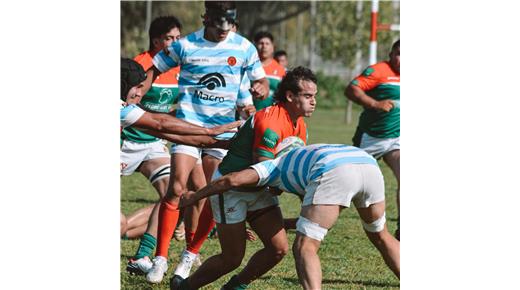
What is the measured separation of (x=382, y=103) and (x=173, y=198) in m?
2.31

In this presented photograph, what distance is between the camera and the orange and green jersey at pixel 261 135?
4.99 m

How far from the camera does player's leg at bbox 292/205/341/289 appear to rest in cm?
447

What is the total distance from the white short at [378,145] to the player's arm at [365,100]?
0.30 meters

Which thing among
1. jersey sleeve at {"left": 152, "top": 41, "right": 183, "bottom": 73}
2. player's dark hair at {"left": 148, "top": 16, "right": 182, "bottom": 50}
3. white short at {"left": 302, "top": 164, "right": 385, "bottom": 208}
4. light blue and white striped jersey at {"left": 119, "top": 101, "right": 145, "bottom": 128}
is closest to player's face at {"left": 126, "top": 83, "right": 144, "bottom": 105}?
light blue and white striped jersey at {"left": 119, "top": 101, "right": 145, "bottom": 128}

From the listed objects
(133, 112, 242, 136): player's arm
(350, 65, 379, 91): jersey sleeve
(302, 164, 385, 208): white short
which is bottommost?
(302, 164, 385, 208): white short

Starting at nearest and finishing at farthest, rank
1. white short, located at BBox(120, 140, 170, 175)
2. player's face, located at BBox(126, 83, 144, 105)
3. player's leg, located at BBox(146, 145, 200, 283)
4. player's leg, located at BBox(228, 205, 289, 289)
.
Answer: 1. player's leg, located at BBox(228, 205, 289, 289)
2. player's face, located at BBox(126, 83, 144, 105)
3. player's leg, located at BBox(146, 145, 200, 283)
4. white short, located at BBox(120, 140, 170, 175)

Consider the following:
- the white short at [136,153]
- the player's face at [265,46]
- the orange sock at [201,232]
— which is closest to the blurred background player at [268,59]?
the player's face at [265,46]

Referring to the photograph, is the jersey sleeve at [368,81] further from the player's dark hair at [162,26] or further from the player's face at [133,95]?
the player's face at [133,95]

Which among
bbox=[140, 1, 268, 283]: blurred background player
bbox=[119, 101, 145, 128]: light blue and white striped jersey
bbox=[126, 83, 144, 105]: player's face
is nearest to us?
bbox=[119, 101, 145, 128]: light blue and white striped jersey

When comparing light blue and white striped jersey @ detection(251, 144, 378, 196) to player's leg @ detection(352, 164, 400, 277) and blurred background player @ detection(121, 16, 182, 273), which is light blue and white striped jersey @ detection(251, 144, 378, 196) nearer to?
player's leg @ detection(352, 164, 400, 277)

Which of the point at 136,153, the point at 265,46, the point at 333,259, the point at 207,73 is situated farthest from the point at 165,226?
the point at 265,46

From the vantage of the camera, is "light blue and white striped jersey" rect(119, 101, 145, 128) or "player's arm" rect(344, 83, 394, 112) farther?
"player's arm" rect(344, 83, 394, 112)

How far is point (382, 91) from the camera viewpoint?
7.98m
